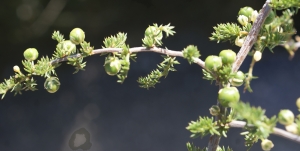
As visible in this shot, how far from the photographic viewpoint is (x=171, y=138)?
4.25 ft

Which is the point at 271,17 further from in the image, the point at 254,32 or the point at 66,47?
the point at 66,47

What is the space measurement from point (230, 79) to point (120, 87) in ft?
3.33

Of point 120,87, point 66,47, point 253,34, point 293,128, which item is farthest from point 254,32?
point 120,87

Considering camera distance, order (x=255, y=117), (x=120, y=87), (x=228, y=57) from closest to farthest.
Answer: (x=255, y=117) < (x=228, y=57) < (x=120, y=87)

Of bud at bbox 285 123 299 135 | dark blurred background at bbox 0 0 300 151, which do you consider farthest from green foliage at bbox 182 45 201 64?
dark blurred background at bbox 0 0 300 151

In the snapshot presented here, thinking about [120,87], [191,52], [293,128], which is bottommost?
[293,128]

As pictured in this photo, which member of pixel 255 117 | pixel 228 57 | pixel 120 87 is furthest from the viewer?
pixel 120 87

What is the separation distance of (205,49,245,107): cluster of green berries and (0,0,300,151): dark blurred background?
88cm

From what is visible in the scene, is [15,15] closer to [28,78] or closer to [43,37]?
[43,37]

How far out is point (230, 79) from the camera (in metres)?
0.42

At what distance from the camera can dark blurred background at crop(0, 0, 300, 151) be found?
4.31ft

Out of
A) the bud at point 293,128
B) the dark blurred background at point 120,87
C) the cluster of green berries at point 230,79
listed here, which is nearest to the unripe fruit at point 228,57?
the cluster of green berries at point 230,79

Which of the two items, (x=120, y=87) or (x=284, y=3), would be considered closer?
(x=284, y=3)

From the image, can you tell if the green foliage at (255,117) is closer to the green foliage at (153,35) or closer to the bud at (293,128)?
the bud at (293,128)
